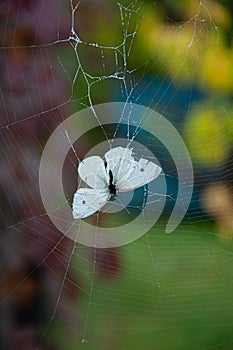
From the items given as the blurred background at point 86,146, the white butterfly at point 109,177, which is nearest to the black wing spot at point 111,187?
the white butterfly at point 109,177

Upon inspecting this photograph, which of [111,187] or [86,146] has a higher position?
[86,146]

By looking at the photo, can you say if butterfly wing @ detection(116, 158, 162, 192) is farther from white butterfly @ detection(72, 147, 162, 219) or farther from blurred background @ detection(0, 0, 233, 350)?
blurred background @ detection(0, 0, 233, 350)

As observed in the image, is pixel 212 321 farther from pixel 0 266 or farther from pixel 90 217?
pixel 0 266

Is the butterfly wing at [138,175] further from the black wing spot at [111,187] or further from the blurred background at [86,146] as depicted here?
the blurred background at [86,146]

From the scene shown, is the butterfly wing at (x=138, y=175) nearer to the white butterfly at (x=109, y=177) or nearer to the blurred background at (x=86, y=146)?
the white butterfly at (x=109, y=177)

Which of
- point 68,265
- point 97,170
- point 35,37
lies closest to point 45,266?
point 68,265

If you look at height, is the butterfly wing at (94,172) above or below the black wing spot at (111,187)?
above

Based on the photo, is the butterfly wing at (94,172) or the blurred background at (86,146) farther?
the butterfly wing at (94,172)
